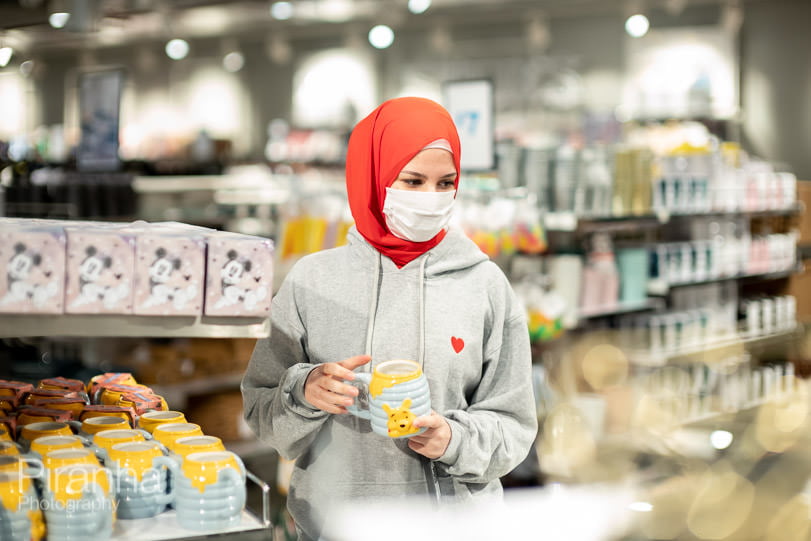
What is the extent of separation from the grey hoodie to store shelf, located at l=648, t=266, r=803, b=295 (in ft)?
12.7

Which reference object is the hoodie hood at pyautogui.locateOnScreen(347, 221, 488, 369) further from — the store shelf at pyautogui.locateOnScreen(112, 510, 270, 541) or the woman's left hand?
the store shelf at pyautogui.locateOnScreen(112, 510, 270, 541)

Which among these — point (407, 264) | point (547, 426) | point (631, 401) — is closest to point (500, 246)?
point (547, 426)

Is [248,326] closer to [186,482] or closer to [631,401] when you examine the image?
[186,482]

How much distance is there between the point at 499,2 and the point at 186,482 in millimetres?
9563

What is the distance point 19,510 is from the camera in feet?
4.10

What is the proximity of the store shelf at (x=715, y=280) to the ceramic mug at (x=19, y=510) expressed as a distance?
467 cm

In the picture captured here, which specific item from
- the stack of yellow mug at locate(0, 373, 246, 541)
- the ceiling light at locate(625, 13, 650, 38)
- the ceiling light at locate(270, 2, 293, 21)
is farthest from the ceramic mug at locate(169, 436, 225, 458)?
the ceiling light at locate(270, 2, 293, 21)

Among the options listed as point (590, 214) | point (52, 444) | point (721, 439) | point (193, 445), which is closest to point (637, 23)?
point (590, 214)

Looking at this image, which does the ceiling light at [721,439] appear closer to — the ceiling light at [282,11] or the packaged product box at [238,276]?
the packaged product box at [238,276]

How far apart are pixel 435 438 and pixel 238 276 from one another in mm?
475

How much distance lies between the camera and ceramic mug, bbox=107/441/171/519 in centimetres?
133

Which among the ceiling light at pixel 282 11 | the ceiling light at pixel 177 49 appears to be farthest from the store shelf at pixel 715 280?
the ceiling light at pixel 177 49

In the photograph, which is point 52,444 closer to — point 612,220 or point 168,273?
point 168,273

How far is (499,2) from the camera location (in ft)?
33.4
